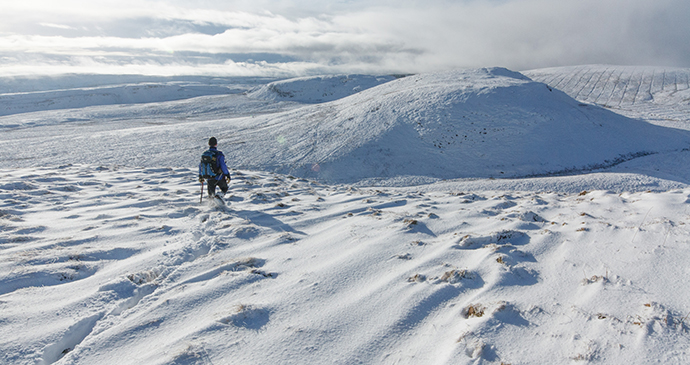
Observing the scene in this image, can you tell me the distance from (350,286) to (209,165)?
534 cm

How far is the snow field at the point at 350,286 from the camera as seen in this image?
283 cm

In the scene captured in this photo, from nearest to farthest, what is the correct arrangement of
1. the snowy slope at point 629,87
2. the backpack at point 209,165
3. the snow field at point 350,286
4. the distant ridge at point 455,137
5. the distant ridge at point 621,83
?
the snow field at point 350,286 → the backpack at point 209,165 → the distant ridge at point 455,137 → the snowy slope at point 629,87 → the distant ridge at point 621,83

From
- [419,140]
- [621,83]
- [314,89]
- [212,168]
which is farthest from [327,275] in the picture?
[314,89]

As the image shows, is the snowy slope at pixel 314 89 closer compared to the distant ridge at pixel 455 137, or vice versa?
the distant ridge at pixel 455 137

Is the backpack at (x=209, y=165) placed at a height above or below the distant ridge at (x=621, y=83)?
below

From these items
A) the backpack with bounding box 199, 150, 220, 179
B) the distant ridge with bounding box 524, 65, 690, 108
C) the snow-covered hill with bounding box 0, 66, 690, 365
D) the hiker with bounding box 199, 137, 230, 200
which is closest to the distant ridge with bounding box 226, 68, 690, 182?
the snow-covered hill with bounding box 0, 66, 690, 365

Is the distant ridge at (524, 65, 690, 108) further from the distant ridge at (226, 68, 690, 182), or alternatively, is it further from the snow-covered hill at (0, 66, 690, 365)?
the snow-covered hill at (0, 66, 690, 365)

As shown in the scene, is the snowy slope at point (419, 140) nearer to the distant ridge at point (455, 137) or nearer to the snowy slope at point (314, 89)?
the distant ridge at point (455, 137)

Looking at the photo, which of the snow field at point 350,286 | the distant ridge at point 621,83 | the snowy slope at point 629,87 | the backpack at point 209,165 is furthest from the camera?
the distant ridge at point 621,83

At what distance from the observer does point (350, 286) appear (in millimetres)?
3850

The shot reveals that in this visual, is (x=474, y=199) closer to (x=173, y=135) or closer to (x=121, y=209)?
(x=121, y=209)

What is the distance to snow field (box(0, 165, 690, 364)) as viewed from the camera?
283cm

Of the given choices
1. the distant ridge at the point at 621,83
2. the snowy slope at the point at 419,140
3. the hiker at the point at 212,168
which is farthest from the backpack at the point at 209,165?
the distant ridge at the point at 621,83

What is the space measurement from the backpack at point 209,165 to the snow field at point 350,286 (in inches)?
52.6
